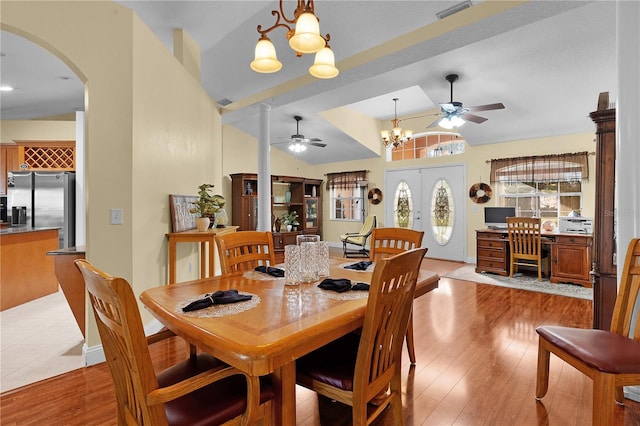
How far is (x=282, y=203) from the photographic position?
8.09 m

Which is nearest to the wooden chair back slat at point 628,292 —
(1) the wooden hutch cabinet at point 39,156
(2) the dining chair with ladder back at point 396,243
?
(2) the dining chair with ladder back at point 396,243

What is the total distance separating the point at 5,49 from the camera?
343 centimetres

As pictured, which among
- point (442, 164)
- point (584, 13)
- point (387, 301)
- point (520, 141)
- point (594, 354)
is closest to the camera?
point (387, 301)

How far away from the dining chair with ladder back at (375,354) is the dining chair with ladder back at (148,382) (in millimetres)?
256

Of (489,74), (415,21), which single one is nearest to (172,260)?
(415,21)

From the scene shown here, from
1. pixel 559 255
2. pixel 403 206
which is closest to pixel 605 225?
pixel 559 255

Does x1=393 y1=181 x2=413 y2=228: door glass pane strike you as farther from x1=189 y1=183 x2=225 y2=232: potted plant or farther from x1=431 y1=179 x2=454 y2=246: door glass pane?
x1=189 y1=183 x2=225 y2=232: potted plant

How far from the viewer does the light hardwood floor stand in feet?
5.83

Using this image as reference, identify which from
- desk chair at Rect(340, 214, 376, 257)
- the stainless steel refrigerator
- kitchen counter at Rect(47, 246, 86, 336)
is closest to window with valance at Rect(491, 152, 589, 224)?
desk chair at Rect(340, 214, 376, 257)

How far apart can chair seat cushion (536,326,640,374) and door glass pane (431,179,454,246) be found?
5288 mm

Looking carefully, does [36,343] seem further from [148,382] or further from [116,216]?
[148,382]

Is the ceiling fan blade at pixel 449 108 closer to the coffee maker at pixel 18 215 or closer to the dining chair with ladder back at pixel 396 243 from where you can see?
the dining chair with ladder back at pixel 396 243

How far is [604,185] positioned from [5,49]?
5761mm

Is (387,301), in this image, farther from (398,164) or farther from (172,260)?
(398,164)
